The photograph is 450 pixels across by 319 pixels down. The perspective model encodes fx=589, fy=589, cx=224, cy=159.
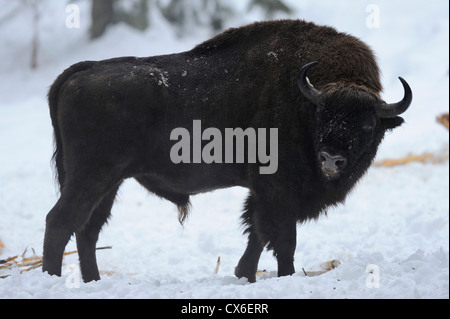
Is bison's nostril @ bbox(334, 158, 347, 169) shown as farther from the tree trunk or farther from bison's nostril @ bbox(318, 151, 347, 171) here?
the tree trunk

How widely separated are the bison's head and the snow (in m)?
0.84

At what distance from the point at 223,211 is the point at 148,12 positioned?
477 inches

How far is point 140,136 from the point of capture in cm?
552

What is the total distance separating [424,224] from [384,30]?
46.8 ft

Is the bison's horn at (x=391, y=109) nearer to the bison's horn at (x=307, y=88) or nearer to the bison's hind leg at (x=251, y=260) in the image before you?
the bison's horn at (x=307, y=88)

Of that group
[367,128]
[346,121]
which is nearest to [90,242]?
[346,121]

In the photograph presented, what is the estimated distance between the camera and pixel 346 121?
4988mm

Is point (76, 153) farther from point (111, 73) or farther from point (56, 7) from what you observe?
point (56, 7)

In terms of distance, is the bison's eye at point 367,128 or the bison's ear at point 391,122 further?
the bison's ear at point 391,122

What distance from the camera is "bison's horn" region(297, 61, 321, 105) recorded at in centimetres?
520

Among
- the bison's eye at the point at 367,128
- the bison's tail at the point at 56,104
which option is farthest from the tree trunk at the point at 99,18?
the bison's eye at the point at 367,128

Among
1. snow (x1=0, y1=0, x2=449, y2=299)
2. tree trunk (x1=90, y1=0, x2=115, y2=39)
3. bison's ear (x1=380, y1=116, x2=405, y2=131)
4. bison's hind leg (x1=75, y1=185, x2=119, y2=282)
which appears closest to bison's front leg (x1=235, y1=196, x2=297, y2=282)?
snow (x1=0, y1=0, x2=449, y2=299)

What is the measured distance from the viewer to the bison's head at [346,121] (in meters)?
4.95
